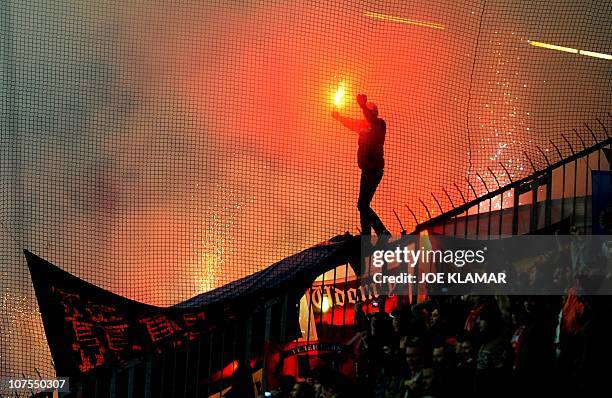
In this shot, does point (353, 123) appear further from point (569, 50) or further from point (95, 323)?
point (95, 323)

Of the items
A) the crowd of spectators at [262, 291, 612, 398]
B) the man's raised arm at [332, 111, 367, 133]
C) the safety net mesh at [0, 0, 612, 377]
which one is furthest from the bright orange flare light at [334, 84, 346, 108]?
the crowd of spectators at [262, 291, 612, 398]

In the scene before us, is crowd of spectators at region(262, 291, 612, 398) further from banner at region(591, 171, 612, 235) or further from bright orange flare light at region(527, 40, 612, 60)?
bright orange flare light at region(527, 40, 612, 60)

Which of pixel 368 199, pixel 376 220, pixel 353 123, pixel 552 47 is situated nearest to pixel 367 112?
pixel 353 123

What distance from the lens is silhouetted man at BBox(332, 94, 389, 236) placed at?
9062mm

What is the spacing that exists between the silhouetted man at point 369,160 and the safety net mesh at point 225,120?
105cm

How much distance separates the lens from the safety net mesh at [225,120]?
10281mm

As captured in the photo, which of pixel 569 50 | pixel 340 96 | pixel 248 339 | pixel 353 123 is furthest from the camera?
pixel 340 96

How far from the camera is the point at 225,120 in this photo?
1054cm

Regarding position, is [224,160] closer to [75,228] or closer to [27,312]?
[75,228]

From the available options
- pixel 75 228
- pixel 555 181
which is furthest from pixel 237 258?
pixel 555 181

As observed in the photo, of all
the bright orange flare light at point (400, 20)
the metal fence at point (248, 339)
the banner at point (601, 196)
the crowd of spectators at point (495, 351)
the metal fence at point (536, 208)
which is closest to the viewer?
the crowd of spectators at point (495, 351)

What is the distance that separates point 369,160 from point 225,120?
183cm

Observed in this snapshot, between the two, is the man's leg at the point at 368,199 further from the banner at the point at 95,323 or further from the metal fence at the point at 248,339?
the banner at the point at 95,323

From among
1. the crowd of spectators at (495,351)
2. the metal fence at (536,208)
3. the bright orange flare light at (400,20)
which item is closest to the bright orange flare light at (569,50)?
the bright orange flare light at (400,20)
